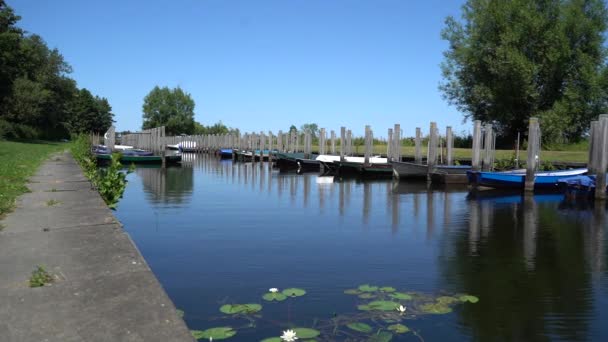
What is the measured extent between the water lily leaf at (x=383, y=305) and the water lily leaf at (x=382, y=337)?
77cm

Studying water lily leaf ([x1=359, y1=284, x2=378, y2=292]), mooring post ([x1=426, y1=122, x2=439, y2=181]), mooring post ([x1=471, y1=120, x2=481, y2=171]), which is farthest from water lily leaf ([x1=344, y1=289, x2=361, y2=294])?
mooring post ([x1=426, y1=122, x2=439, y2=181])

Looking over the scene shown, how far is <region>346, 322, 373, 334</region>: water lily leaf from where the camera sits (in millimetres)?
5918

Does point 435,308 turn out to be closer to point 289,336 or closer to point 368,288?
point 368,288

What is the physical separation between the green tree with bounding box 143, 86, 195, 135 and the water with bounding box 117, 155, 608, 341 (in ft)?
309

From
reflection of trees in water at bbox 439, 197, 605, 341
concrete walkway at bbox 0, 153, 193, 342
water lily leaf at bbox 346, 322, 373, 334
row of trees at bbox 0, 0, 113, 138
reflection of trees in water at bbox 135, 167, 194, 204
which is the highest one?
row of trees at bbox 0, 0, 113, 138

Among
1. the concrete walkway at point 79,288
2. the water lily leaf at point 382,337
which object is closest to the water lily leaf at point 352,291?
the water lily leaf at point 382,337

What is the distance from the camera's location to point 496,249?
10992 millimetres

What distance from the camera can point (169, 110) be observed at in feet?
362

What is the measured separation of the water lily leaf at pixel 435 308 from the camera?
6.71 meters

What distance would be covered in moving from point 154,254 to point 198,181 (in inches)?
677

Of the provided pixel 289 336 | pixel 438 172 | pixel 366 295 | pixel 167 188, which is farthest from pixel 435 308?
pixel 438 172

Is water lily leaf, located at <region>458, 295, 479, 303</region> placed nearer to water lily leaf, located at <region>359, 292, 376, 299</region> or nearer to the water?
the water

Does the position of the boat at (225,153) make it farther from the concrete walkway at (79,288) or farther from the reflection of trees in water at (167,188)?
the concrete walkway at (79,288)

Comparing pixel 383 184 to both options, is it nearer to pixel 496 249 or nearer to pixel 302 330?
pixel 496 249
